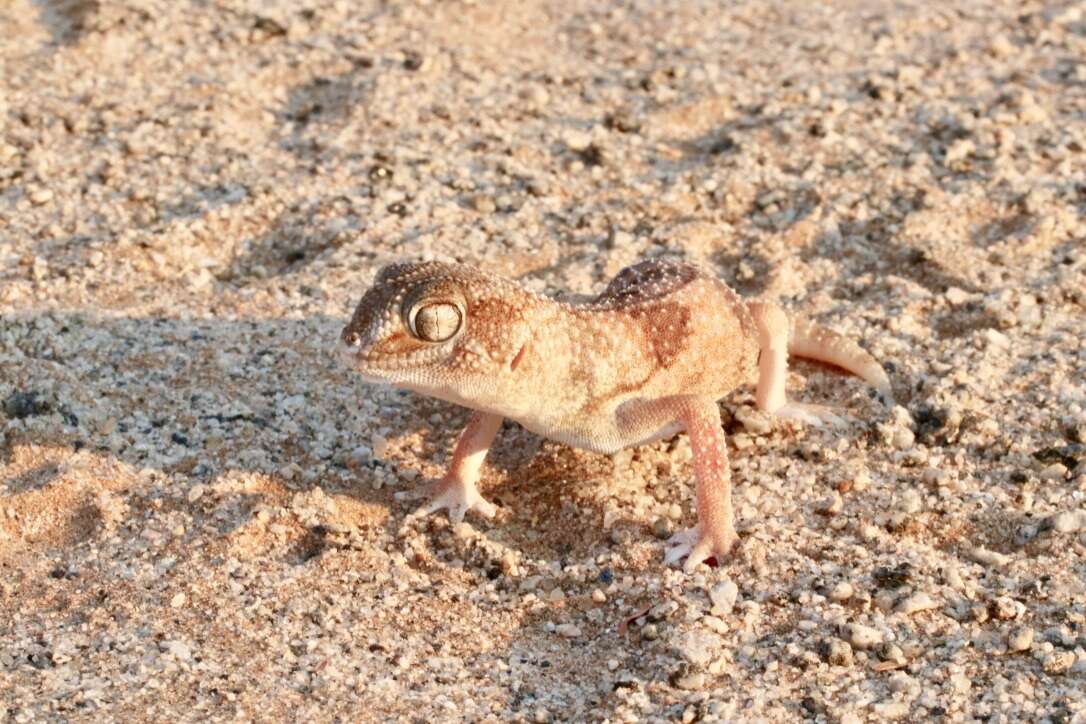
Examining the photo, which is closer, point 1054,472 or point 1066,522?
point 1066,522

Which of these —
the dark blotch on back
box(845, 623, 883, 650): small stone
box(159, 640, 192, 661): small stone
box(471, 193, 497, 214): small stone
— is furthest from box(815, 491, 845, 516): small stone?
box(471, 193, 497, 214): small stone

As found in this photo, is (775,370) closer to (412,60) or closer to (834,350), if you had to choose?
(834,350)

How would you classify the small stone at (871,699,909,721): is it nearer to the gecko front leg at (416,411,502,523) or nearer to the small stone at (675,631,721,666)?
the small stone at (675,631,721,666)

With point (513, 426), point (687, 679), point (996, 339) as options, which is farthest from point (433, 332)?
point (996, 339)

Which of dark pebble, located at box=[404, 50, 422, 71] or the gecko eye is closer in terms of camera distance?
the gecko eye

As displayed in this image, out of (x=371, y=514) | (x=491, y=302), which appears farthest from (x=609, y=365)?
(x=371, y=514)

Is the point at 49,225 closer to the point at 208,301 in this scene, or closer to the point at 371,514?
the point at 208,301

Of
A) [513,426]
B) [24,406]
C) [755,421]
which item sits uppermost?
[755,421]

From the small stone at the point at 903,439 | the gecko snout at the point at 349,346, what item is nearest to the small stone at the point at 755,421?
the small stone at the point at 903,439
